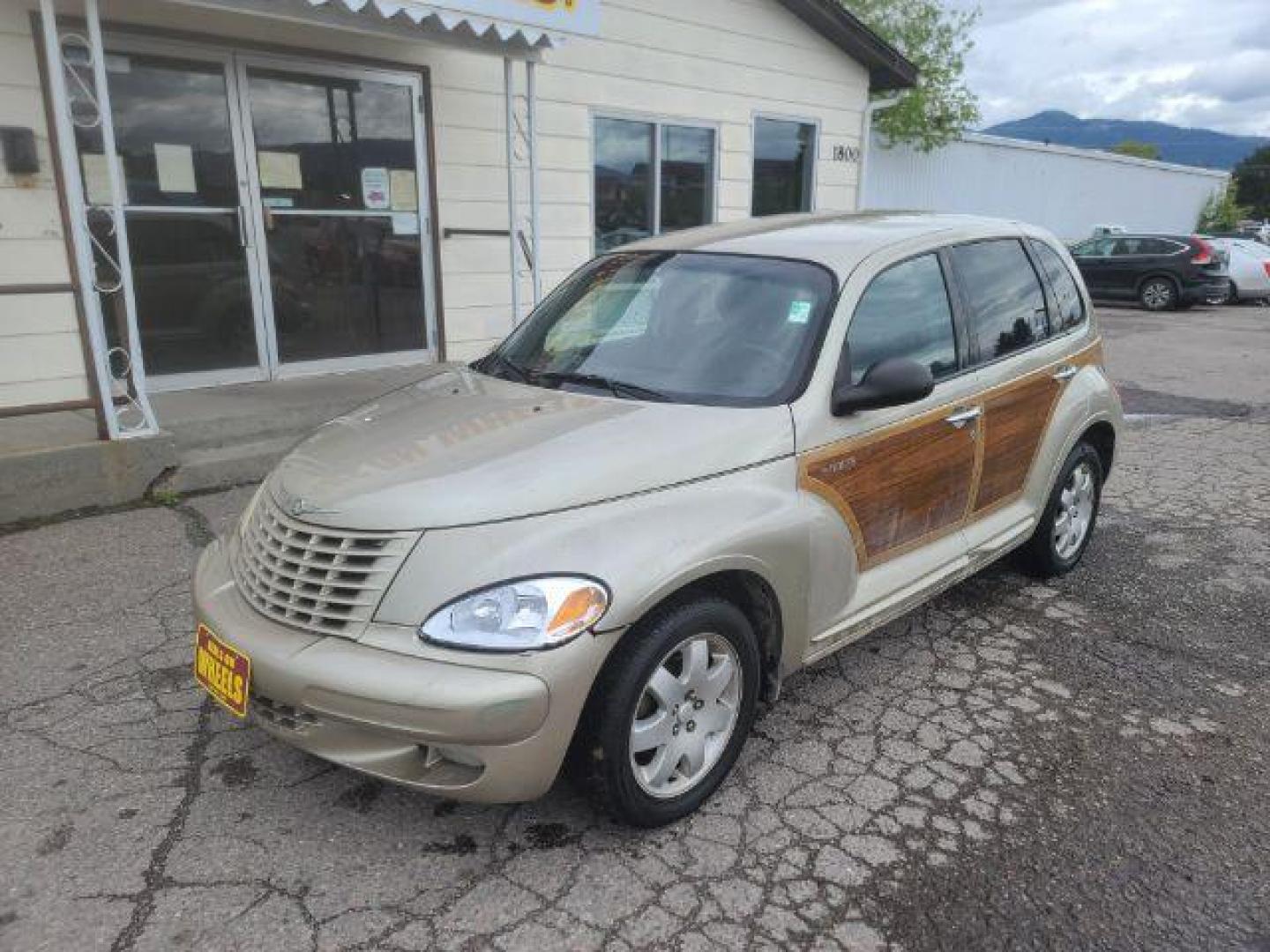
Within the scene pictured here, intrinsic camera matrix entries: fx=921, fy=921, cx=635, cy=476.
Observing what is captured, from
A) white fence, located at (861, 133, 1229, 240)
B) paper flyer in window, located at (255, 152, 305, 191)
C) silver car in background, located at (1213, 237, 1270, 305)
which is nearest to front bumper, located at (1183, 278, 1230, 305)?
silver car in background, located at (1213, 237, 1270, 305)

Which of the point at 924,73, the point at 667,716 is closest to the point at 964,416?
the point at 667,716

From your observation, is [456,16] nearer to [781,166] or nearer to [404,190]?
[404,190]

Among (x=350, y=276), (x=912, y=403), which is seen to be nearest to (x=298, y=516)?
(x=912, y=403)

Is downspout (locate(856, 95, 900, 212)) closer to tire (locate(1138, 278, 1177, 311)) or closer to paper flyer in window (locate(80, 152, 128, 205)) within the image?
paper flyer in window (locate(80, 152, 128, 205))

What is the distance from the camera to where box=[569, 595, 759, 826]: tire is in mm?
2457

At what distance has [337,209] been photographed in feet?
23.2

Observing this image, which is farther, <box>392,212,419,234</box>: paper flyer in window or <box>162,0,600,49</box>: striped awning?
<box>392,212,419,234</box>: paper flyer in window

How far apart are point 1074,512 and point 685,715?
2795 millimetres

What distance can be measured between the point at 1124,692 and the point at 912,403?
1.41 metres

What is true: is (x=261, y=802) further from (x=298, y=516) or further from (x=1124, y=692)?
(x=1124, y=692)

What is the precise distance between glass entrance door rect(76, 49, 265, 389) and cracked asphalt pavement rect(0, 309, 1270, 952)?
266 cm

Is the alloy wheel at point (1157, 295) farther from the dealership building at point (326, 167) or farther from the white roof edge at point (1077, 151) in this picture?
the dealership building at point (326, 167)

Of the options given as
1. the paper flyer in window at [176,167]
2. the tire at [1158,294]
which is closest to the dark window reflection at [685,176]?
the paper flyer in window at [176,167]

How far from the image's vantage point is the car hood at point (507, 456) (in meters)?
2.51
